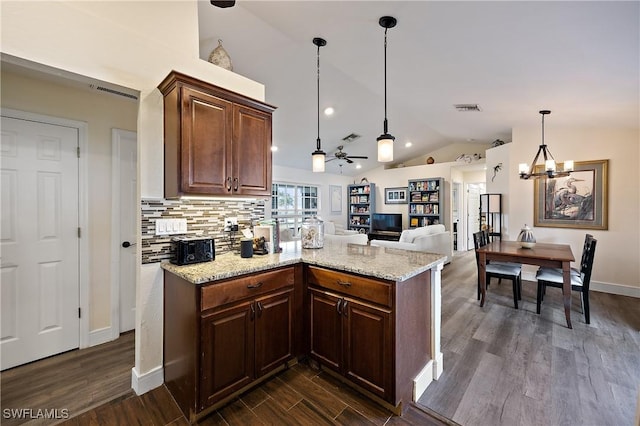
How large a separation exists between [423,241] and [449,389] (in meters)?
2.77

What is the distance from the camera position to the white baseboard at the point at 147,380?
1874 mm

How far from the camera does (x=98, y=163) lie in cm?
251

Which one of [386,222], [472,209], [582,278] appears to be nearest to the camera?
[582,278]

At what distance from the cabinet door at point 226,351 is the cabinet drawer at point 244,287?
0.22 feet

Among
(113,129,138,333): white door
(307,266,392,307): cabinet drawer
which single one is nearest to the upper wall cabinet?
(307,266,392,307): cabinet drawer

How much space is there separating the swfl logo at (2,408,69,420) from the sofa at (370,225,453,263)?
390 cm

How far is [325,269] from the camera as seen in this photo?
6.43 ft

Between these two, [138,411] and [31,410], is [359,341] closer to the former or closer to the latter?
[138,411]

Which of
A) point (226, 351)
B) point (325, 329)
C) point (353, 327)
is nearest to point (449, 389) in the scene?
point (353, 327)

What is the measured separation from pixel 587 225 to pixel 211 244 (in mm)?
5263

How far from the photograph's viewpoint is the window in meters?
6.96

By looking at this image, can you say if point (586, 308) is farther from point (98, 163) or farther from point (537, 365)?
point (98, 163)

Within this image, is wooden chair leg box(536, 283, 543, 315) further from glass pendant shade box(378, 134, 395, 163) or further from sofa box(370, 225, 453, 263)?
glass pendant shade box(378, 134, 395, 163)

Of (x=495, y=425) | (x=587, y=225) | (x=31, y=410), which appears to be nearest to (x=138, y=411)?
(x=31, y=410)
